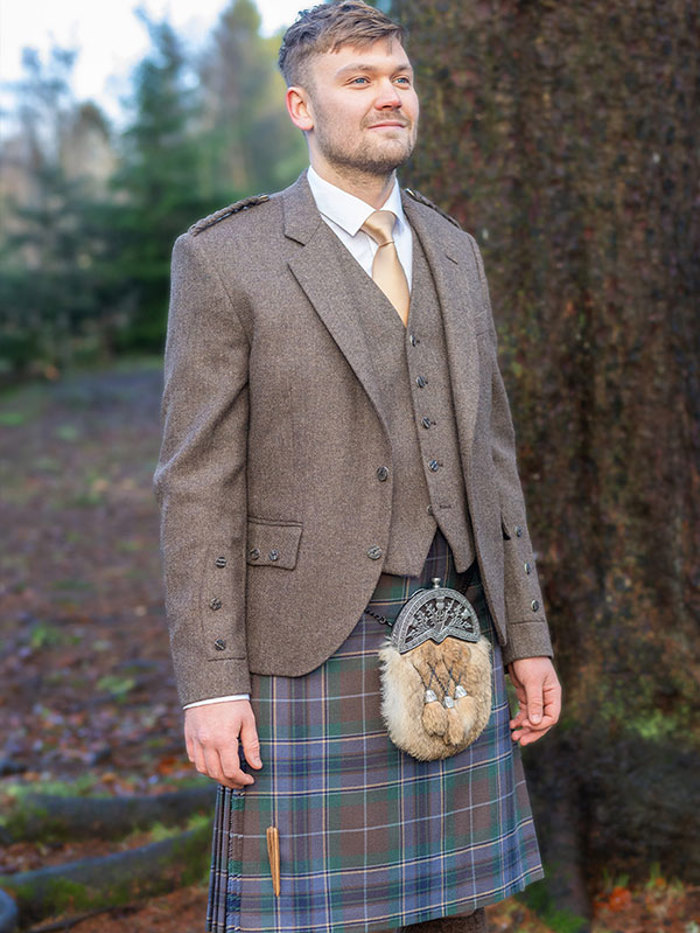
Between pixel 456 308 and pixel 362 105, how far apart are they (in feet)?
1.54

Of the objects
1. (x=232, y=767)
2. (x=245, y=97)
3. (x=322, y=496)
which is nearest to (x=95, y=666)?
(x=232, y=767)

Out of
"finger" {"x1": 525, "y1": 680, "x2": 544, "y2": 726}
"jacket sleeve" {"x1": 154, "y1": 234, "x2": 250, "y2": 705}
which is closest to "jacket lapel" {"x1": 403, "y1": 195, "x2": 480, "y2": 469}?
"jacket sleeve" {"x1": 154, "y1": 234, "x2": 250, "y2": 705}

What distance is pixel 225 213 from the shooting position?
89.5 inches

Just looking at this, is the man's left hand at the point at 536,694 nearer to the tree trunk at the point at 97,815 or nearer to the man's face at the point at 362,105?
the man's face at the point at 362,105

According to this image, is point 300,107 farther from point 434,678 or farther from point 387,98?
point 434,678

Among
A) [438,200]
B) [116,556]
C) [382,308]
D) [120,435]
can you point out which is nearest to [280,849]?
[382,308]

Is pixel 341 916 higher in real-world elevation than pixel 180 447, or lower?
lower

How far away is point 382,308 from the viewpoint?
88.2 inches

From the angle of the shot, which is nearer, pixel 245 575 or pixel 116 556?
pixel 245 575

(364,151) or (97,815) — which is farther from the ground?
(364,151)

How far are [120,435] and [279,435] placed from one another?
1338 centimetres

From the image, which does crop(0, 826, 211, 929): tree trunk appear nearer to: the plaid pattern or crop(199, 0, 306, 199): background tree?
the plaid pattern

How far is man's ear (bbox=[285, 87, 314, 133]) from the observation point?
7.29ft

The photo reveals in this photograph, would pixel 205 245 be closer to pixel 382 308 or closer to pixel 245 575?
pixel 382 308
